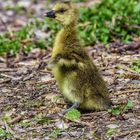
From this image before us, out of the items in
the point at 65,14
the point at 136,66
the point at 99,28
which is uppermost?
the point at 65,14

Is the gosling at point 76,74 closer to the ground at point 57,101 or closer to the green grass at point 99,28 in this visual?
the ground at point 57,101

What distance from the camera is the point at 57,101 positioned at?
6.39 meters

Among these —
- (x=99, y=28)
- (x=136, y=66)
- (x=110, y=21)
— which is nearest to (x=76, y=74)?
(x=136, y=66)

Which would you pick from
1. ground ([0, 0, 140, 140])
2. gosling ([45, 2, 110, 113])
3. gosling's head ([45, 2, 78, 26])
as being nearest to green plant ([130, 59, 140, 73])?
ground ([0, 0, 140, 140])

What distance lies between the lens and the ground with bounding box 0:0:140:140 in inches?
221

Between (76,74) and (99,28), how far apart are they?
10.5ft

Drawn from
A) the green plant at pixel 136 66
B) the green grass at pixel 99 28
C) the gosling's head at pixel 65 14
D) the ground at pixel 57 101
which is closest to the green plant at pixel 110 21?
the green grass at pixel 99 28

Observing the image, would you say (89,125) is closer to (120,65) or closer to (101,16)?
(120,65)

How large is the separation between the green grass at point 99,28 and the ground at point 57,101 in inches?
13.2

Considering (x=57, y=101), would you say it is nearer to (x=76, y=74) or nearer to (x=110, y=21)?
(x=76, y=74)

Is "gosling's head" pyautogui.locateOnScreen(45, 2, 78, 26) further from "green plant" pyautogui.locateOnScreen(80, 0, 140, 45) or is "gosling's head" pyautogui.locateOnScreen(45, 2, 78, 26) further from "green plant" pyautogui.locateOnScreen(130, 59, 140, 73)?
"green plant" pyautogui.locateOnScreen(80, 0, 140, 45)

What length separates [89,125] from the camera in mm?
5695

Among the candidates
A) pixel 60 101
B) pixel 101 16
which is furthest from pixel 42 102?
pixel 101 16

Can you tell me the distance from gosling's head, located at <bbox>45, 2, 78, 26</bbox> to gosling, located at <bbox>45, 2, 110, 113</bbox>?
0.01 metres
